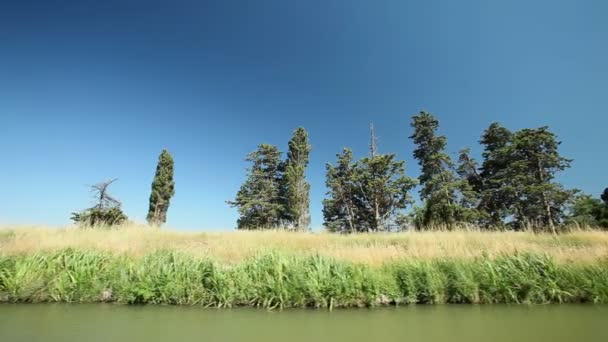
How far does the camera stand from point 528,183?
25672mm

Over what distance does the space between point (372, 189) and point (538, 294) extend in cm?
2072

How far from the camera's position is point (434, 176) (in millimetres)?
27000

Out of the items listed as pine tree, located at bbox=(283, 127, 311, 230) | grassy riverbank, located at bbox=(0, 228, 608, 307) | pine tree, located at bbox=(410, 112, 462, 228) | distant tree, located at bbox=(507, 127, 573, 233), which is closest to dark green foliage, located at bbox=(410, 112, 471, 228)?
pine tree, located at bbox=(410, 112, 462, 228)

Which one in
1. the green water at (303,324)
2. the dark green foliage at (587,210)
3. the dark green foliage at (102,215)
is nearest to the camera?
the green water at (303,324)

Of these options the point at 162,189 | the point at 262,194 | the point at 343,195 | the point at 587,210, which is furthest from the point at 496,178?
the point at 162,189

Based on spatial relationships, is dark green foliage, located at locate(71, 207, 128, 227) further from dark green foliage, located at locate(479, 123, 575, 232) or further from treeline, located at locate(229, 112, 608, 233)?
dark green foliage, located at locate(479, 123, 575, 232)

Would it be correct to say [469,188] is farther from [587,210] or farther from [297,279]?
[297,279]

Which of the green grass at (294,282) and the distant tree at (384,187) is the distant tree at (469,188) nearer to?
the distant tree at (384,187)

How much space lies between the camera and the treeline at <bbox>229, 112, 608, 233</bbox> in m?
25.3

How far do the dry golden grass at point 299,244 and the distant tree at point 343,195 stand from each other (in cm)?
1700

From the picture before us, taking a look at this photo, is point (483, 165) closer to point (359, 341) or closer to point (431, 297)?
point (431, 297)

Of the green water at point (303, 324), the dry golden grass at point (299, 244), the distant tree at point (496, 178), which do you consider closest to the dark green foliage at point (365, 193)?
the distant tree at point (496, 178)

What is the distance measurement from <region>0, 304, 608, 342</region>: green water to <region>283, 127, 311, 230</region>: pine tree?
2404 centimetres

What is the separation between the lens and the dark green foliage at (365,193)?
2702cm
